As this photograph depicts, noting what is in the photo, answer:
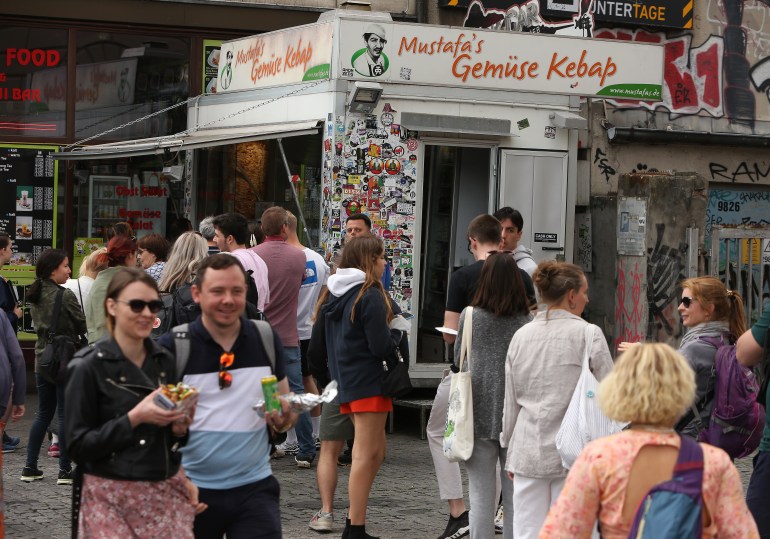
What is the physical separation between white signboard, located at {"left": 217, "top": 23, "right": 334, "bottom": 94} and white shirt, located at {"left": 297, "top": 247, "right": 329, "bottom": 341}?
5.90 ft

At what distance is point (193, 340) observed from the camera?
5.08 m

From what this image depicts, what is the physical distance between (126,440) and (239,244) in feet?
16.4

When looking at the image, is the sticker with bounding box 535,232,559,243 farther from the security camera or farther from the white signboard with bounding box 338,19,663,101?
the security camera

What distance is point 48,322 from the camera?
A: 379 inches

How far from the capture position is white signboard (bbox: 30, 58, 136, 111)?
1426 centimetres

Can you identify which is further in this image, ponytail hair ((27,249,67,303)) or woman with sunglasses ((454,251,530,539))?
ponytail hair ((27,249,67,303))

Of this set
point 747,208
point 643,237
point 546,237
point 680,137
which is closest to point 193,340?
point 546,237

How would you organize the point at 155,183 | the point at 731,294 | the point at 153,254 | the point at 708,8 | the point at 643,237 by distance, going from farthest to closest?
the point at 708,8 → the point at 155,183 → the point at 643,237 → the point at 153,254 → the point at 731,294

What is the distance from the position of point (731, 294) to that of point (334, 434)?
262cm

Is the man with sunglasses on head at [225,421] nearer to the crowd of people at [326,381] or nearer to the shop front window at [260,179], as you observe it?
the crowd of people at [326,381]

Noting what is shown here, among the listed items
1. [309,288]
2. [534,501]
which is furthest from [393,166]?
[534,501]

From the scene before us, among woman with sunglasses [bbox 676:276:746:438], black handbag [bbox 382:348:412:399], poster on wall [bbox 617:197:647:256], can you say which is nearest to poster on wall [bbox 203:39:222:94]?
poster on wall [bbox 617:197:647:256]

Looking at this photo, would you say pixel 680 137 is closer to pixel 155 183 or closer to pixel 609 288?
pixel 609 288

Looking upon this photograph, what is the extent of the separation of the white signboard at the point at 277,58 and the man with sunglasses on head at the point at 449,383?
365 centimetres
